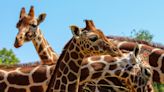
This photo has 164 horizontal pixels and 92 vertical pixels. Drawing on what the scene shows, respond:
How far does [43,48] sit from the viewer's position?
859 centimetres

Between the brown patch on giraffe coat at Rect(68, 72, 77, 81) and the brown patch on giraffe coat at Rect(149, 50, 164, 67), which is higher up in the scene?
the brown patch on giraffe coat at Rect(68, 72, 77, 81)

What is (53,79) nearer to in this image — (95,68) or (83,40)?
(83,40)

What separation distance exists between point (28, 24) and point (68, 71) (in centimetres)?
318

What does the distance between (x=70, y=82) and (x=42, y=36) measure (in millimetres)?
3617

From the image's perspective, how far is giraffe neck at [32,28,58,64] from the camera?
27.8ft

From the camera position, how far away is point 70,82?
520 centimetres

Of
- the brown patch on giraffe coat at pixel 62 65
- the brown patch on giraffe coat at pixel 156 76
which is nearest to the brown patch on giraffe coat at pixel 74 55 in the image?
the brown patch on giraffe coat at pixel 62 65

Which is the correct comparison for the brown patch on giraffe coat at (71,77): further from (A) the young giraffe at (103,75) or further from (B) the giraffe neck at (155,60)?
(B) the giraffe neck at (155,60)

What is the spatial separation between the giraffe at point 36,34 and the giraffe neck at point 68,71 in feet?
8.65

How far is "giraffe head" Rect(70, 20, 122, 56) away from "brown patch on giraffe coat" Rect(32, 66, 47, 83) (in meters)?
1.82

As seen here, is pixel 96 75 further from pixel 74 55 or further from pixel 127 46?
pixel 127 46

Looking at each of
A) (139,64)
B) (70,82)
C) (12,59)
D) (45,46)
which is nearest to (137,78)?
(139,64)

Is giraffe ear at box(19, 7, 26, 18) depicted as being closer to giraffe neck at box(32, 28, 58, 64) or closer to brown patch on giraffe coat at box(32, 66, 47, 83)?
giraffe neck at box(32, 28, 58, 64)

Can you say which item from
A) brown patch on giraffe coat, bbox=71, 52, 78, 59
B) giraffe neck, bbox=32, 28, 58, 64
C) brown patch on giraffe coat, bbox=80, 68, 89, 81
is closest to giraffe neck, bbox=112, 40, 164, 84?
giraffe neck, bbox=32, 28, 58, 64
